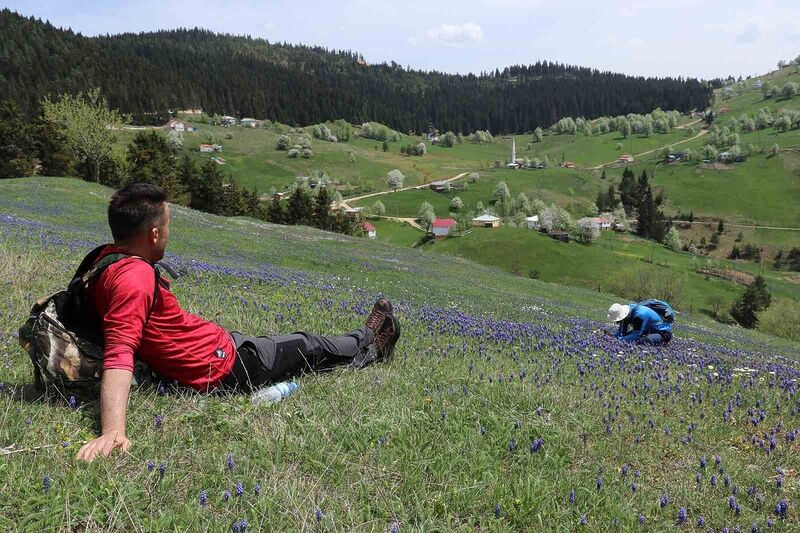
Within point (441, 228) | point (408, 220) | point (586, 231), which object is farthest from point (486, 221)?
point (586, 231)

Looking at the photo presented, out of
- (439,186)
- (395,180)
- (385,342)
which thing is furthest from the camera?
(395,180)

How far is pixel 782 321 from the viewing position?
5888 centimetres

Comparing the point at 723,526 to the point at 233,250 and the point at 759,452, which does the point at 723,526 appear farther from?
the point at 233,250

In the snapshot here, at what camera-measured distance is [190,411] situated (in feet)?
13.8

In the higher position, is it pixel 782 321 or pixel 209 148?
pixel 209 148

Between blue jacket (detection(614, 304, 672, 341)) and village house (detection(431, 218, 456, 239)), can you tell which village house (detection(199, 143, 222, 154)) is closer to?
village house (detection(431, 218, 456, 239))

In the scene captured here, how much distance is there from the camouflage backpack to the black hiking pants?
120cm

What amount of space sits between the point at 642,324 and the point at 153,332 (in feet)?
35.6

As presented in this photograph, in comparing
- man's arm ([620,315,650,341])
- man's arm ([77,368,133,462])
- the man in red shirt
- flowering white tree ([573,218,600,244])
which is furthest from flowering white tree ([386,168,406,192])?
man's arm ([77,368,133,462])

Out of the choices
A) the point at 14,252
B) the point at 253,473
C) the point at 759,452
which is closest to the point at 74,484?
the point at 253,473

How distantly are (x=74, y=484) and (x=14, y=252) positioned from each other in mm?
8887

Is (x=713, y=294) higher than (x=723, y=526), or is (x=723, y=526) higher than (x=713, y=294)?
(x=723, y=526)

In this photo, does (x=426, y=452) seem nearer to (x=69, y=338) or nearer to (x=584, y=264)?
(x=69, y=338)

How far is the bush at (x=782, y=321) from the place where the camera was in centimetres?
5688
